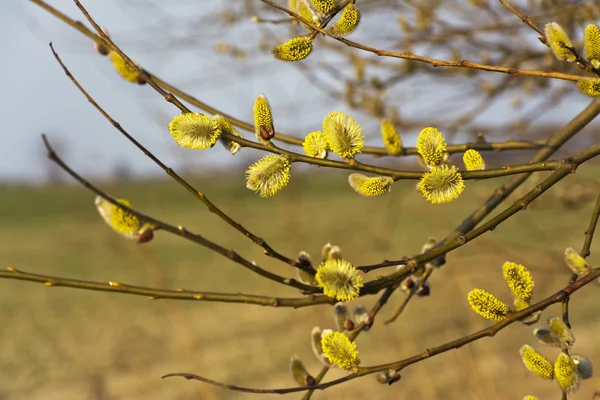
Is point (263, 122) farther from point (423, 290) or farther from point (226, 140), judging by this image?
point (423, 290)

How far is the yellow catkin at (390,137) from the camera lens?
1307 mm

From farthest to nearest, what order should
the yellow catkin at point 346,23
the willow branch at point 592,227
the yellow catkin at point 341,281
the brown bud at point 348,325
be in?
1. the brown bud at point 348,325
2. the willow branch at point 592,227
3. the yellow catkin at point 346,23
4. the yellow catkin at point 341,281

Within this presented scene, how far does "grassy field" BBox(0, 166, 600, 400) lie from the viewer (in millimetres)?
3414

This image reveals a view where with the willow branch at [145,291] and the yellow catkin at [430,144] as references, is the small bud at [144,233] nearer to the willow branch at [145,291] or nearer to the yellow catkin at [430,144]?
the willow branch at [145,291]

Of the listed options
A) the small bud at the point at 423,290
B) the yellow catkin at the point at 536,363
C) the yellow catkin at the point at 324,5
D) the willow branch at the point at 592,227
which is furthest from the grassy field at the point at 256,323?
the yellow catkin at the point at 324,5

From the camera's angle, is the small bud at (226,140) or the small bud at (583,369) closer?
the small bud at (226,140)

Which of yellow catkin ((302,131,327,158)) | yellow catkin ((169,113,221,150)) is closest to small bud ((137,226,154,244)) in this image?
yellow catkin ((169,113,221,150))

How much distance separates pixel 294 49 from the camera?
1054mm

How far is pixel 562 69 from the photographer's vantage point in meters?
2.44

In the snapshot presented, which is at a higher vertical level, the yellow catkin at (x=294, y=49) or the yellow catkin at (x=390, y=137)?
the yellow catkin at (x=390, y=137)

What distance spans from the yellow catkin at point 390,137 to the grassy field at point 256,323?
1233 mm

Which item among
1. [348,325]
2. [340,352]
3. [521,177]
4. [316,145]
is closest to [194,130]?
[316,145]

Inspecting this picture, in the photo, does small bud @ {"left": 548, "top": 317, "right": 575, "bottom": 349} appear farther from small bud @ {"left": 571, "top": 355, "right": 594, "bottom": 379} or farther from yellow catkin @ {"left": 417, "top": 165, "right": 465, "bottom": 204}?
yellow catkin @ {"left": 417, "top": 165, "right": 465, "bottom": 204}

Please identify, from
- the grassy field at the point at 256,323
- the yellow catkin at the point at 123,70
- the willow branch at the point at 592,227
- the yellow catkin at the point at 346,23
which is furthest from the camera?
the grassy field at the point at 256,323
